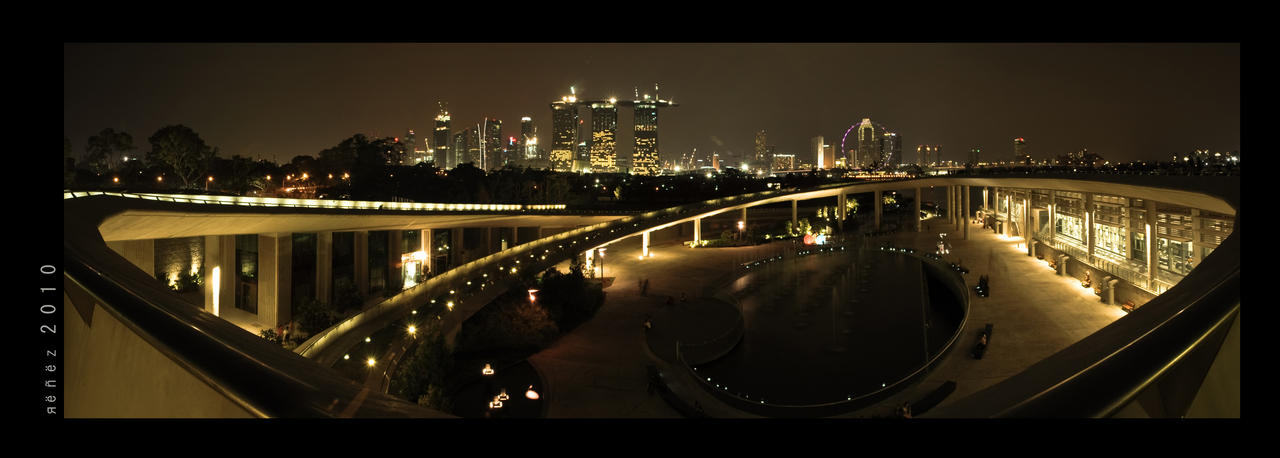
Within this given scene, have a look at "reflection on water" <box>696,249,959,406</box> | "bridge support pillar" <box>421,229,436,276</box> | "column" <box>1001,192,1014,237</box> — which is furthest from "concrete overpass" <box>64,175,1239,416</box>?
"reflection on water" <box>696,249,959,406</box>

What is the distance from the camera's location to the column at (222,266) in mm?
18172

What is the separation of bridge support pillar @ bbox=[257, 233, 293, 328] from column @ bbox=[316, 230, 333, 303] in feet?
6.78

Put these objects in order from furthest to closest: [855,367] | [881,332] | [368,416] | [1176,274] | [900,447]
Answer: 1. [881,332]
2. [1176,274]
3. [855,367]
4. [368,416]
5. [900,447]

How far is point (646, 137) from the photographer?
18938 centimetres

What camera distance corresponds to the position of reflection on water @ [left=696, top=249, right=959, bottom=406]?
15758 mm

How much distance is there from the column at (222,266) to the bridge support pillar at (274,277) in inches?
46.0

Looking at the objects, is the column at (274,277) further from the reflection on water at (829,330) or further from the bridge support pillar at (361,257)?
the reflection on water at (829,330)

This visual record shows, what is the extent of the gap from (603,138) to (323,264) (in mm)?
177167

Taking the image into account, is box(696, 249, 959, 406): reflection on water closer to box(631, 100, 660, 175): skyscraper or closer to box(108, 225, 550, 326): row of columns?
box(108, 225, 550, 326): row of columns

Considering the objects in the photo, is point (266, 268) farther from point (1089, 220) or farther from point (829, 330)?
point (1089, 220)

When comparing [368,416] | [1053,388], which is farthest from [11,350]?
[1053,388]

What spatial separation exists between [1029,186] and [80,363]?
35200 mm

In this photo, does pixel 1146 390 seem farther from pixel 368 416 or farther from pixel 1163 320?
pixel 368 416

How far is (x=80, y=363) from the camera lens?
251 centimetres
